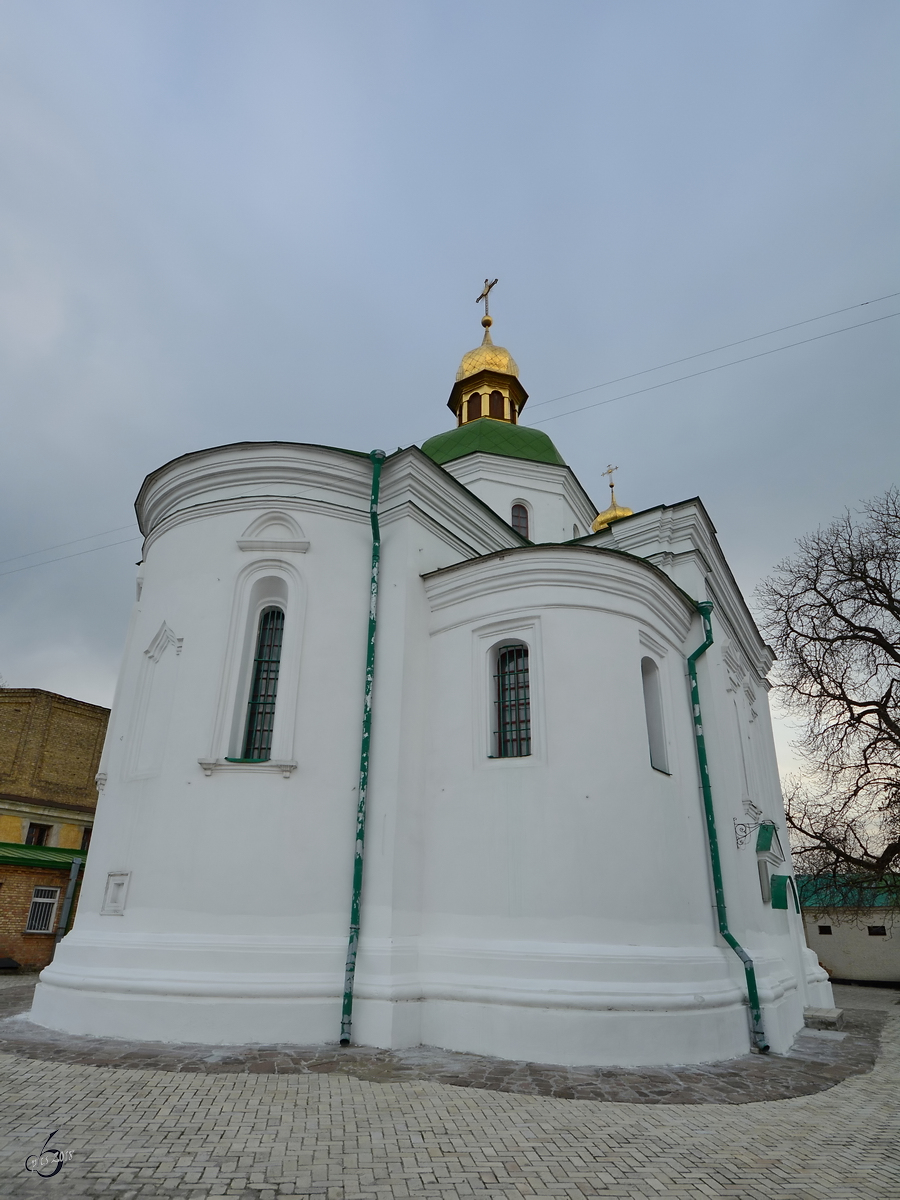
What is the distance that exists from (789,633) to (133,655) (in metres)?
13.5

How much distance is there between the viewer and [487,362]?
789 inches

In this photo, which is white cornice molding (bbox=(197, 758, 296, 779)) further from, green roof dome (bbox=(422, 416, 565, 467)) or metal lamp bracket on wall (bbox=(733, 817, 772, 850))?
green roof dome (bbox=(422, 416, 565, 467))

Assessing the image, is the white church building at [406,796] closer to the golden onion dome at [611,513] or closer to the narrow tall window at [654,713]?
the narrow tall window at [654,713]

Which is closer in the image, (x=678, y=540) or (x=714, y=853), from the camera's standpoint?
(x=714, y=853)

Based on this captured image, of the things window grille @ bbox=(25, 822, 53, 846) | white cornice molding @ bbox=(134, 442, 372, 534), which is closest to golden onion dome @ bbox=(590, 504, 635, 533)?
white cornice molding @ bbox=(134, 442, 372, 534)

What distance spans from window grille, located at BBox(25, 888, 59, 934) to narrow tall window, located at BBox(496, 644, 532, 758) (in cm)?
1377

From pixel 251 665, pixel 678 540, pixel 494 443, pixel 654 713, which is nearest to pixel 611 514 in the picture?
pixel 494 443

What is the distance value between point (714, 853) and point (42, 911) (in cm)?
1559

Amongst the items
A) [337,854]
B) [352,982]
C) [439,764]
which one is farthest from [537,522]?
[352,982]

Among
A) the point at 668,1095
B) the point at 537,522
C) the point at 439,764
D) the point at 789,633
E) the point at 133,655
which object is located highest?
the point at 537,522

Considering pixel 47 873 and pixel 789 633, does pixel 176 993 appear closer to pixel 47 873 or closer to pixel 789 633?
pixel 47 873

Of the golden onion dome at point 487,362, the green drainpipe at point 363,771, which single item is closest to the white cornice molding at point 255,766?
the green drainpipe at point 363,771

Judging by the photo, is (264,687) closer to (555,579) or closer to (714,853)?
(555,579)

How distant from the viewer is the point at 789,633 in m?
16.7
